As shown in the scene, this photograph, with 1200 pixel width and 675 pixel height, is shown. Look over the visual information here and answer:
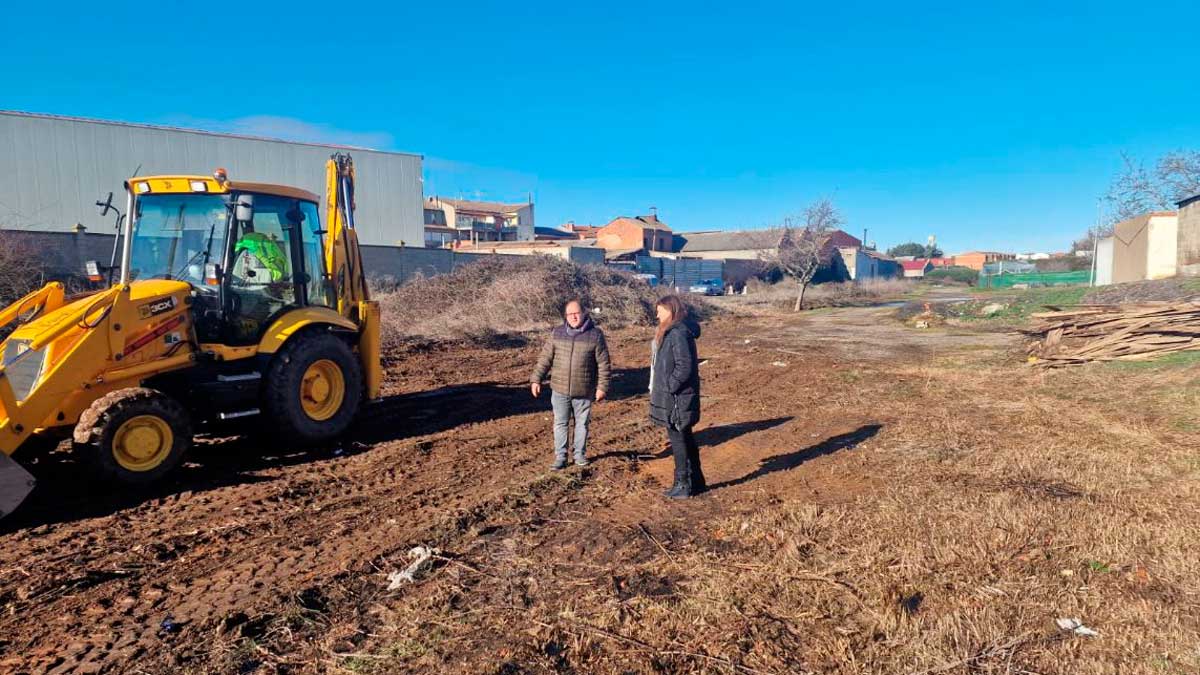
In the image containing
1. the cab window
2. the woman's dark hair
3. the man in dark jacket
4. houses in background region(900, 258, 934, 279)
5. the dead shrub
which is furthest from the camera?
houses in background region(900, 258, 934, 279)

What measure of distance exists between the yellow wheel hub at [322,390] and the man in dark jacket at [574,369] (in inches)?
91.0

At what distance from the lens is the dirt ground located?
3467 mm

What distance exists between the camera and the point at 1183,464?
6289mm

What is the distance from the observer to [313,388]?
7316mm

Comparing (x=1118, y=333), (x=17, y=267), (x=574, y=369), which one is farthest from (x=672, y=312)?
(x=17, y=267)

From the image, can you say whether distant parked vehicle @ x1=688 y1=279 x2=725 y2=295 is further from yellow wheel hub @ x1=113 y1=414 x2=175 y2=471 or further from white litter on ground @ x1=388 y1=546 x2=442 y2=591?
white litter on ground @ x1=388 y1=546 x2=442 y2=591

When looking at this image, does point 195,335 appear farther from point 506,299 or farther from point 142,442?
point 506,299

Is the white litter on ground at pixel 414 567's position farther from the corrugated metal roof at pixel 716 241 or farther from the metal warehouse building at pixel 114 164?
the corrugated metal roof at pixel 716 241

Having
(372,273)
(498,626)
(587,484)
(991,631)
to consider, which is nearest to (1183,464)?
(991,631)

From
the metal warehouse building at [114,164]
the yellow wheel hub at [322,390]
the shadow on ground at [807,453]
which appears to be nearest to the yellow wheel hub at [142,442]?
the yellow wheel hub at [322,390]

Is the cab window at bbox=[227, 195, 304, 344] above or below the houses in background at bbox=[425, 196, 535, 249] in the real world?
below

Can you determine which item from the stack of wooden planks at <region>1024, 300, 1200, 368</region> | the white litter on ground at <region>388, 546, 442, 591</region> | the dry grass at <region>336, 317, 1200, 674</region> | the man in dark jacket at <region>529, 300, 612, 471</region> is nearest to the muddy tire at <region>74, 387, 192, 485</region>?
the white litter on ground at <region>388, 546, 442, 591</region>

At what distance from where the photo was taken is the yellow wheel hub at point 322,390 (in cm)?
725

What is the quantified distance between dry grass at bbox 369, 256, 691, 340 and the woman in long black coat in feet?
36.7
